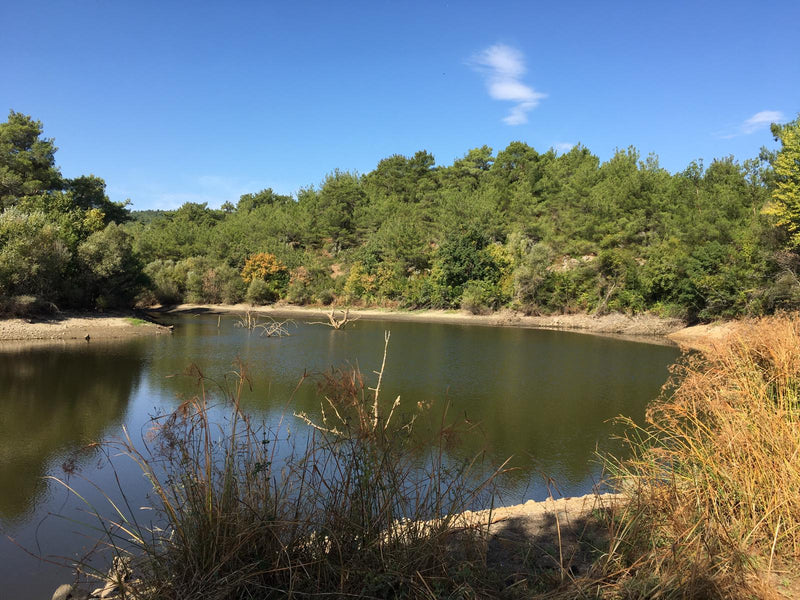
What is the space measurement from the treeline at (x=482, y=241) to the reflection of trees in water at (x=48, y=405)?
733 cm

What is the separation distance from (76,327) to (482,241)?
31889mm

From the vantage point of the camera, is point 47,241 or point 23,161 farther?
point 23,161

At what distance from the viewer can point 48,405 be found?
12.2 meters

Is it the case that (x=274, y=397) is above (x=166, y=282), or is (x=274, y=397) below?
below

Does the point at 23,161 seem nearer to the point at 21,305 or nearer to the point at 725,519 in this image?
the point at 21,305

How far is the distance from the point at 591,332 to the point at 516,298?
Answer: 7.90m

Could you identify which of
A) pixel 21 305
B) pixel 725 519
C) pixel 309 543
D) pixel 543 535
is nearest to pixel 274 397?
pixel 543 535

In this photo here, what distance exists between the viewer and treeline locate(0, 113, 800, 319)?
91.6 feet

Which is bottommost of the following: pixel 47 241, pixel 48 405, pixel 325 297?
pixel 48 405

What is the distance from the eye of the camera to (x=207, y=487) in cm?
328

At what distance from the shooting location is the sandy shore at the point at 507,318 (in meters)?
33.1

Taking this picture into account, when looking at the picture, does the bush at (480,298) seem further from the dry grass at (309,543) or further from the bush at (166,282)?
the dry grass at (309,543)

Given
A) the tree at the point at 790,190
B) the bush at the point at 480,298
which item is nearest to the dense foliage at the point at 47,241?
the bush at the point at 480,298

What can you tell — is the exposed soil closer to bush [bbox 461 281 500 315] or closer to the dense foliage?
the dense foliage
